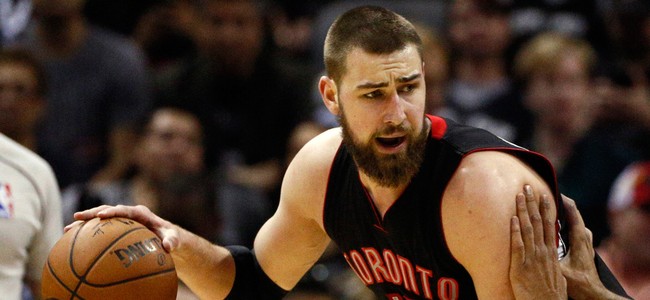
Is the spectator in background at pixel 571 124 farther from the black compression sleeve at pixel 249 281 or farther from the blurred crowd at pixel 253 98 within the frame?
the black compression sleeve at pixel 249 281

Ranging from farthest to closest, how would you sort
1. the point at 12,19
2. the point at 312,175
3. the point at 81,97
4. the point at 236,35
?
the point at 12,19, the point at 236,35, the point at 81,97, the point at 312,175

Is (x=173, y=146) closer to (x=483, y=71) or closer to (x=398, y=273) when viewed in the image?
(x=483, y=71)

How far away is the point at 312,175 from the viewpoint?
4434 millimetres

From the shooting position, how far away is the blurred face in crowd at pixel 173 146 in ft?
22.5

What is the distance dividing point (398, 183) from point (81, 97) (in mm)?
4027

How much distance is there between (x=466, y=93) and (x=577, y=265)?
370cm

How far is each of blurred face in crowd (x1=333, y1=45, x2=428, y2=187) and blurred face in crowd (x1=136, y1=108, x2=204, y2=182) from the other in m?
3.05

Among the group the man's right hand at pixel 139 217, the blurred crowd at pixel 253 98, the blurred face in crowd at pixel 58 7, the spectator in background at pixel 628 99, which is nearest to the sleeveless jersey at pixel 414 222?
the man's right hand at pixel 139 217

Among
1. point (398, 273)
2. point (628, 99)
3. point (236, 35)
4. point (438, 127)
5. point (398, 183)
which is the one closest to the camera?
point (398, 183)

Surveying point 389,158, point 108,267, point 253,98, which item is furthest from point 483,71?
point 108,267

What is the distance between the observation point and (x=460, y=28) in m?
7.87

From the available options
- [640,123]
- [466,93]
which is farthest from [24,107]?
[640,123]

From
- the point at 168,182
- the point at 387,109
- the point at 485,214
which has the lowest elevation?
the point at 168,182

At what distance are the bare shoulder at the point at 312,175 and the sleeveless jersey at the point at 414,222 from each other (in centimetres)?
4
